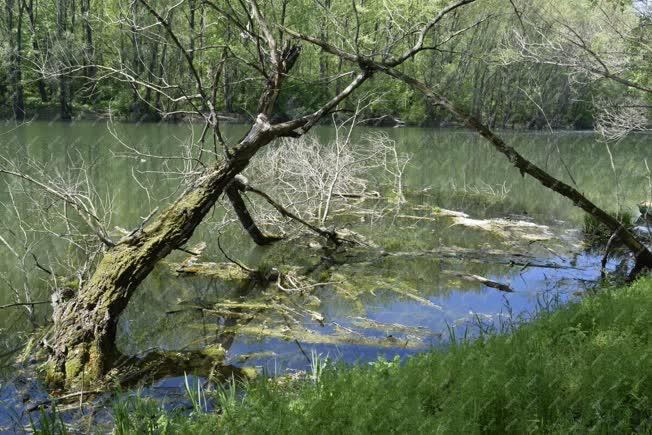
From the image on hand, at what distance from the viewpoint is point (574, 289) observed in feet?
26.8

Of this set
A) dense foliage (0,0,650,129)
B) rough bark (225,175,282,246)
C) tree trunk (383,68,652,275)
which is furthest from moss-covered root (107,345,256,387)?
dense foliage (0,0,650,129)

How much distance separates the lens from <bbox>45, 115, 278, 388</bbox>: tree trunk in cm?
483

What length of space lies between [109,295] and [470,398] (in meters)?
3.26

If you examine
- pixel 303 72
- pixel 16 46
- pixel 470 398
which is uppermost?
pixel 303 72

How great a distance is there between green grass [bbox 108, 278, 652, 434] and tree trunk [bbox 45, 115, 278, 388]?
1.41 metres

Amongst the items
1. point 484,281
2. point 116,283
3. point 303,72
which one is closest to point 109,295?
point 116,283

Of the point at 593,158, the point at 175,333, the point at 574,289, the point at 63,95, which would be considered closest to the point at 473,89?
the point at 593,158

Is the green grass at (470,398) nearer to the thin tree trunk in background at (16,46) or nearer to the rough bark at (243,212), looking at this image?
the rough bark at (243,212)

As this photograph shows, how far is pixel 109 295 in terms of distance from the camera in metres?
5.09

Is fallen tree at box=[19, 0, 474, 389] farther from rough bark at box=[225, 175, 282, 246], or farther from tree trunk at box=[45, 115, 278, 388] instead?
rough bark at box=[225, 175, 282, 246]

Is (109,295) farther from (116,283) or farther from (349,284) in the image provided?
(349,284)

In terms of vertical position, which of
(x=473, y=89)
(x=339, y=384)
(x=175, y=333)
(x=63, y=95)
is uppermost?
(x=473, y=89)

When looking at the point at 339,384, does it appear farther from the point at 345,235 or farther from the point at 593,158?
the point at 593,158

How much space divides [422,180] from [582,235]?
758 cm
